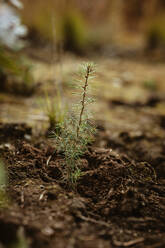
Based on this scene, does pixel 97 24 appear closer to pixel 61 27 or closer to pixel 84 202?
pixel 61 27

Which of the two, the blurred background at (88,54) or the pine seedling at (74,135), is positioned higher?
the blurred background at (88,54)

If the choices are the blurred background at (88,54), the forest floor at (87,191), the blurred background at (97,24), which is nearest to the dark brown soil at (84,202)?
the forest floor at (87,191)

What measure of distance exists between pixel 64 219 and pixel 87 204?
0.50ft

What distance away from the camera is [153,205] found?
1142 mm

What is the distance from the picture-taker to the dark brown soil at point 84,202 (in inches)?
34.3

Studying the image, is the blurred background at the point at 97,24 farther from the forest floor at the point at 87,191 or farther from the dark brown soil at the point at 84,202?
the dark brown soil at the point at 84,202

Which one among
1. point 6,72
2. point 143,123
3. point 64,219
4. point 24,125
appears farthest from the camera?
point 6,72

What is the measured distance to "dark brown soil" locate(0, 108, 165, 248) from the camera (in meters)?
0.87

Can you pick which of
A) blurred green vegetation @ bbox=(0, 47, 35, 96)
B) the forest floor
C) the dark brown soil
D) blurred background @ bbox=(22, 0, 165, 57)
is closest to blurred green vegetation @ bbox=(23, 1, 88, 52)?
blurred background @ bbox=(22, 0, 165, 57)

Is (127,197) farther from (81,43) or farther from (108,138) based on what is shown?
(81,43)

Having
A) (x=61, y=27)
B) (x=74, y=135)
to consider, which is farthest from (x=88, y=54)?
Result: (x=74, y=135)

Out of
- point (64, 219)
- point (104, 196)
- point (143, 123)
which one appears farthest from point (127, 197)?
point (143, 123)

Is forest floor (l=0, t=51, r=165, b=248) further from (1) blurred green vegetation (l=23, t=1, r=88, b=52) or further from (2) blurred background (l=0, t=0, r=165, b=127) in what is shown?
(1) blurred green vegetation (l=23, t=1, r=88, b=52)

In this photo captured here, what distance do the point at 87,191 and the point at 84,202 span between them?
0.31ft
